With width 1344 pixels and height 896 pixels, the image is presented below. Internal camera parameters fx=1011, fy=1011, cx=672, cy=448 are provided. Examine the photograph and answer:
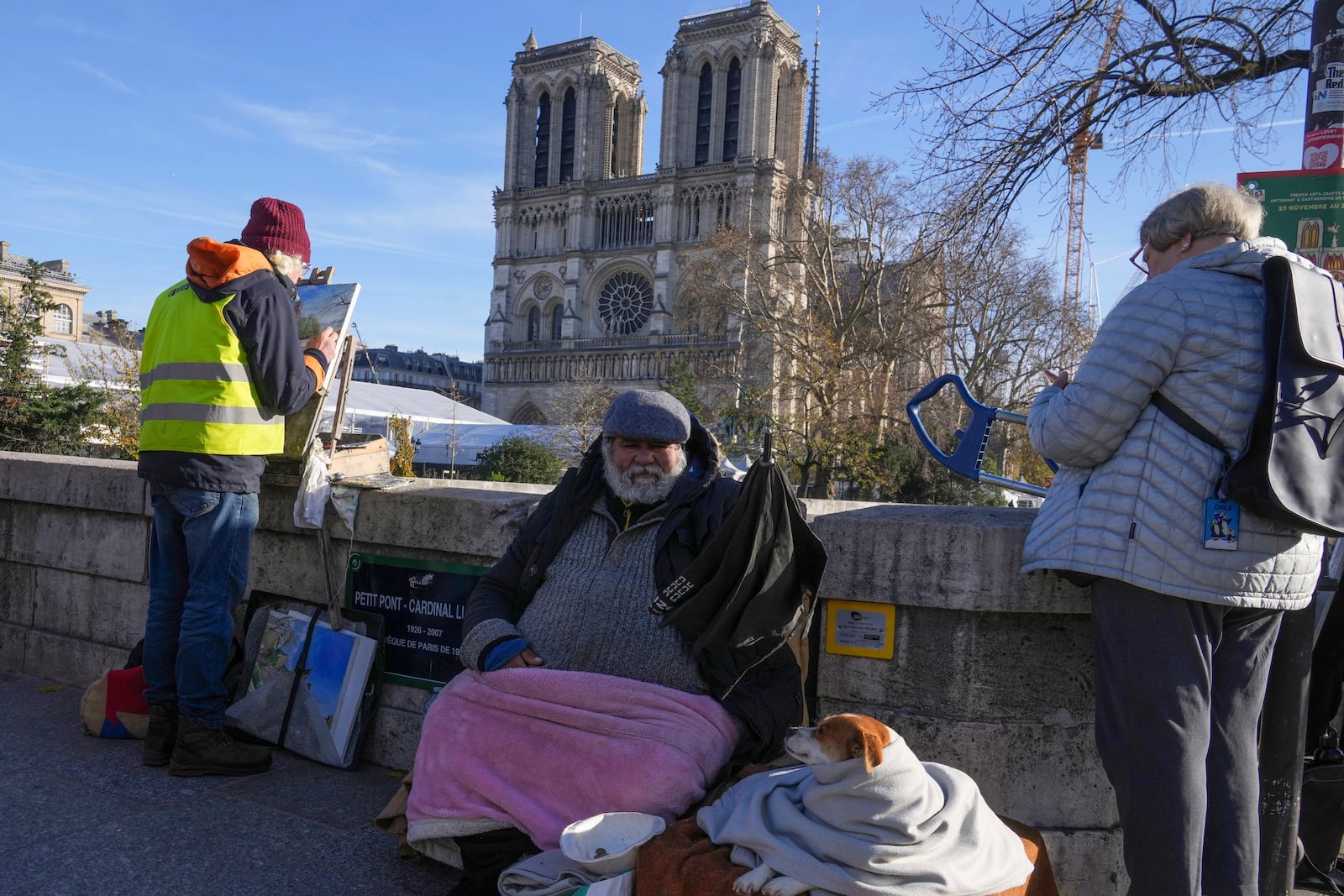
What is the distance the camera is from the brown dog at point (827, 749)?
2.11 metres

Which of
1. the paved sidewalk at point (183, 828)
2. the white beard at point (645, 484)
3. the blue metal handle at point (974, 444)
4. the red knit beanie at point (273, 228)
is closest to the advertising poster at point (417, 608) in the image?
the paved sidewalk at point (183, 828)

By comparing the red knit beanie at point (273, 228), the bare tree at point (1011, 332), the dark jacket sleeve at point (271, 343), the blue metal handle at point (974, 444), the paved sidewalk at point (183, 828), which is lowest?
→ the paved sidewalk at point (183, 828)

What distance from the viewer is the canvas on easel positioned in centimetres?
407

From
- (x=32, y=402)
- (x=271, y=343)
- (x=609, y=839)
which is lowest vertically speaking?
(x=609, y=839)

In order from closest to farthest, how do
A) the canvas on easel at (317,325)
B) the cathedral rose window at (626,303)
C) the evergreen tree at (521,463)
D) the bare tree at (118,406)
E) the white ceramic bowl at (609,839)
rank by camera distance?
the white ceramic bowl at (609,839), the canvas on easel at (317,325), the bare tree at (118,406), the evergreen tree at (521,463), the cathedral rose window at (626,303)

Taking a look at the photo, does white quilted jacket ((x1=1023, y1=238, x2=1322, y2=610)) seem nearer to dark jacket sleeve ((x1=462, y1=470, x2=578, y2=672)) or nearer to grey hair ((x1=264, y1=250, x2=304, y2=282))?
dark jacket sleeve ((x1=462, y1=470, x2=578, y2=672))

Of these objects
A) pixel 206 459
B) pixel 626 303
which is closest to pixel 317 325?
pixel 206 459

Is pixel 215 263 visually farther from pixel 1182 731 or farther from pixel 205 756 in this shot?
pixel 1182 731

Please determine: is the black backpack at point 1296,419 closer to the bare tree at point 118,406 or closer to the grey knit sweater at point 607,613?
the grey knit sweater at point 607,613

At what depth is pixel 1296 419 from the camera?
7.21 ft

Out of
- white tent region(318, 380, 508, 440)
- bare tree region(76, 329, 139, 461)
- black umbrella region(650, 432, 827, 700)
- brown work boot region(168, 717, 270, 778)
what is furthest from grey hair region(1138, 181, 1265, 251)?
white tent region(318, 380, 508, 440)

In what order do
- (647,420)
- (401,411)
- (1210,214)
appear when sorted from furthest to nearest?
1. (401,411)
2. (647,420)
3. (1210,214)

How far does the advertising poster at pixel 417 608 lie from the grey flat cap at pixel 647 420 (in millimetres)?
958

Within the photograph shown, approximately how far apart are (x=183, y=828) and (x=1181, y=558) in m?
2.94
